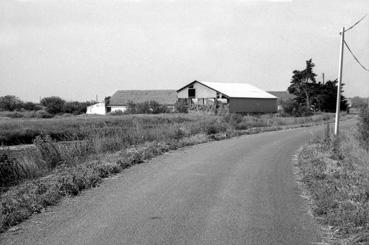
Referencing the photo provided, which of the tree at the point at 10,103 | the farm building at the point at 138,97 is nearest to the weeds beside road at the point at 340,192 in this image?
the farm building at the point at 138,97

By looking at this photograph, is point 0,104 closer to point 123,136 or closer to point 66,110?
point 66,110

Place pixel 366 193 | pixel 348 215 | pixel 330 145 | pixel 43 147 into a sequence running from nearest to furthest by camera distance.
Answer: pixel 348 215 → pixel 366 193 → pixel 43 147 → pixel 330 145

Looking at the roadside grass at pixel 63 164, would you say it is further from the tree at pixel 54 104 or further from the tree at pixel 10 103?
the tree at pixel 10 103

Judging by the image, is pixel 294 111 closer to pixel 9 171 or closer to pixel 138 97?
pixel 138 97

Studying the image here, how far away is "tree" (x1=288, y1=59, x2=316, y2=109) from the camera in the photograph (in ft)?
252

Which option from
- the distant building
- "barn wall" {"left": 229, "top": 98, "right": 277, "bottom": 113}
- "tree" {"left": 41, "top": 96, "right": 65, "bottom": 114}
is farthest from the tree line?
"barn wall" {"left": 229, "top": 98, "right": 277, "bottom": 113}

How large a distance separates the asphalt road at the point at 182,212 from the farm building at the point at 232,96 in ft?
177

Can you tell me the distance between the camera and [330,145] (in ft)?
67.7

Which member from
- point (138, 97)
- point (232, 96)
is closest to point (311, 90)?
point (232, 96)

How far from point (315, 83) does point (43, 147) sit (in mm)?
67810

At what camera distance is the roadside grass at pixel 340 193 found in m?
7.05

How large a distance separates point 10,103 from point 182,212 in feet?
331

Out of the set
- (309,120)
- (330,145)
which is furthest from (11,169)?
(309,120)

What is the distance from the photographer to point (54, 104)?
9781 cm
